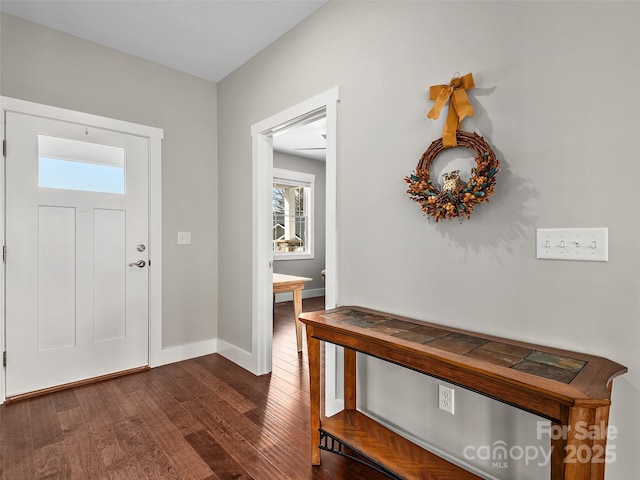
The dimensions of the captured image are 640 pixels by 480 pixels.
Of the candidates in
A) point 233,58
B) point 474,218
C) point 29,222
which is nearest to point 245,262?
point 29,222

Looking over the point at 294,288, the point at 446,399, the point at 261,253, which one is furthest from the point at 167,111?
the point at 446,399

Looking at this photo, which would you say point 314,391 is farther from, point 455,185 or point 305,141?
point 305,141

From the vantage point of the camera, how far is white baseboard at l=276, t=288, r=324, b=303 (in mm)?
6172

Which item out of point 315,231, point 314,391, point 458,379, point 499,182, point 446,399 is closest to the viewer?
point 458,379

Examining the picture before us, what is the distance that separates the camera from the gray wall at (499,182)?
118 centimetres

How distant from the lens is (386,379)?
1884mm

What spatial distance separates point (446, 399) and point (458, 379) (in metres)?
0.54

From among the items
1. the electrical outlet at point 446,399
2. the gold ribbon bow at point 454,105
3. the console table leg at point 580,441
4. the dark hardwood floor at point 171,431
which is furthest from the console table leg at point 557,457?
the gold ribbon bow at point 454,105

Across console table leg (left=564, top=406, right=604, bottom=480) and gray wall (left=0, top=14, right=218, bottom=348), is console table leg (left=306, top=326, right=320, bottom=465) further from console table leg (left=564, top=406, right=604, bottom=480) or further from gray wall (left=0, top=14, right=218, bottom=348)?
gray wall (left=0, top=14, right=218, bottom=348)

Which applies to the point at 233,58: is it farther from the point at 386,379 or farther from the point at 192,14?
the point at 386,379

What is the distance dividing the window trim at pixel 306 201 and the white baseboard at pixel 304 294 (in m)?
0.65

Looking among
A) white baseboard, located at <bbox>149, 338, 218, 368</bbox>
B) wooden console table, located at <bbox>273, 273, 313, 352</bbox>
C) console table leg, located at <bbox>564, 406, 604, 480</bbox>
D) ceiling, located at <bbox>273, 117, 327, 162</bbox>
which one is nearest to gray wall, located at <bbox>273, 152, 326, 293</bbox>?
ceiling, located at <bbox>273, 117, 327, 162</bbox>

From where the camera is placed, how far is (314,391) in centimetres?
173

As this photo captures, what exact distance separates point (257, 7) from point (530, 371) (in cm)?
258
